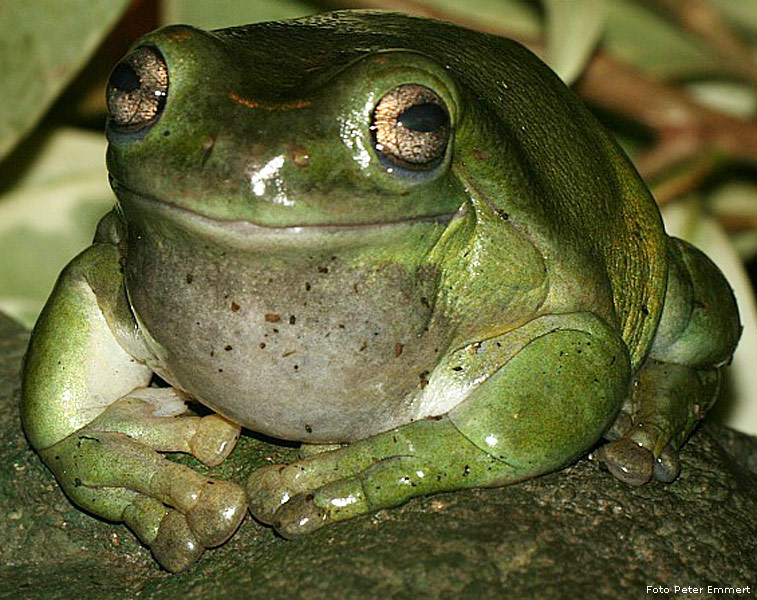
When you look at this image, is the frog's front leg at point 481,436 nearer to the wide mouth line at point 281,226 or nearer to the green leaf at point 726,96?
the wide mouth line at point 281,226

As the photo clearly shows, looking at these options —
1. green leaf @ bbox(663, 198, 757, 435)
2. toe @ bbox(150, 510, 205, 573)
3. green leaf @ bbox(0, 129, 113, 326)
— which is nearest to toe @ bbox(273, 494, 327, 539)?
toe @ bbox(150, 510, 205, 573)

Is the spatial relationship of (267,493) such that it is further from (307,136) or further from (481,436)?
(307,136)

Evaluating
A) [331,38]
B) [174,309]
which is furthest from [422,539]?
[331,38]

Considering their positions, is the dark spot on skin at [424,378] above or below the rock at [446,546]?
above

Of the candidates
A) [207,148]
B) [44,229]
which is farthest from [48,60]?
[207,148]

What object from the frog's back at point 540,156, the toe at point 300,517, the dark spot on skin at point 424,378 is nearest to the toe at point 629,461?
the frog's back at point 540,156

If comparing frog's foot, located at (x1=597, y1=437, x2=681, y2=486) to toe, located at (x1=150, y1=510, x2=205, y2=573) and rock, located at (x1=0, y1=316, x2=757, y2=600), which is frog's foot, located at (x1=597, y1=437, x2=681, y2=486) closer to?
rock, located at (x1=0, y1=316, x2=757, y2=600)

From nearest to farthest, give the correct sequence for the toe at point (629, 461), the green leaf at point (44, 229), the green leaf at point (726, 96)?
1. the toe at point (629, 461)
2. the green leaf at point (44, 229)
3. the green leaf at point (726, 96)
